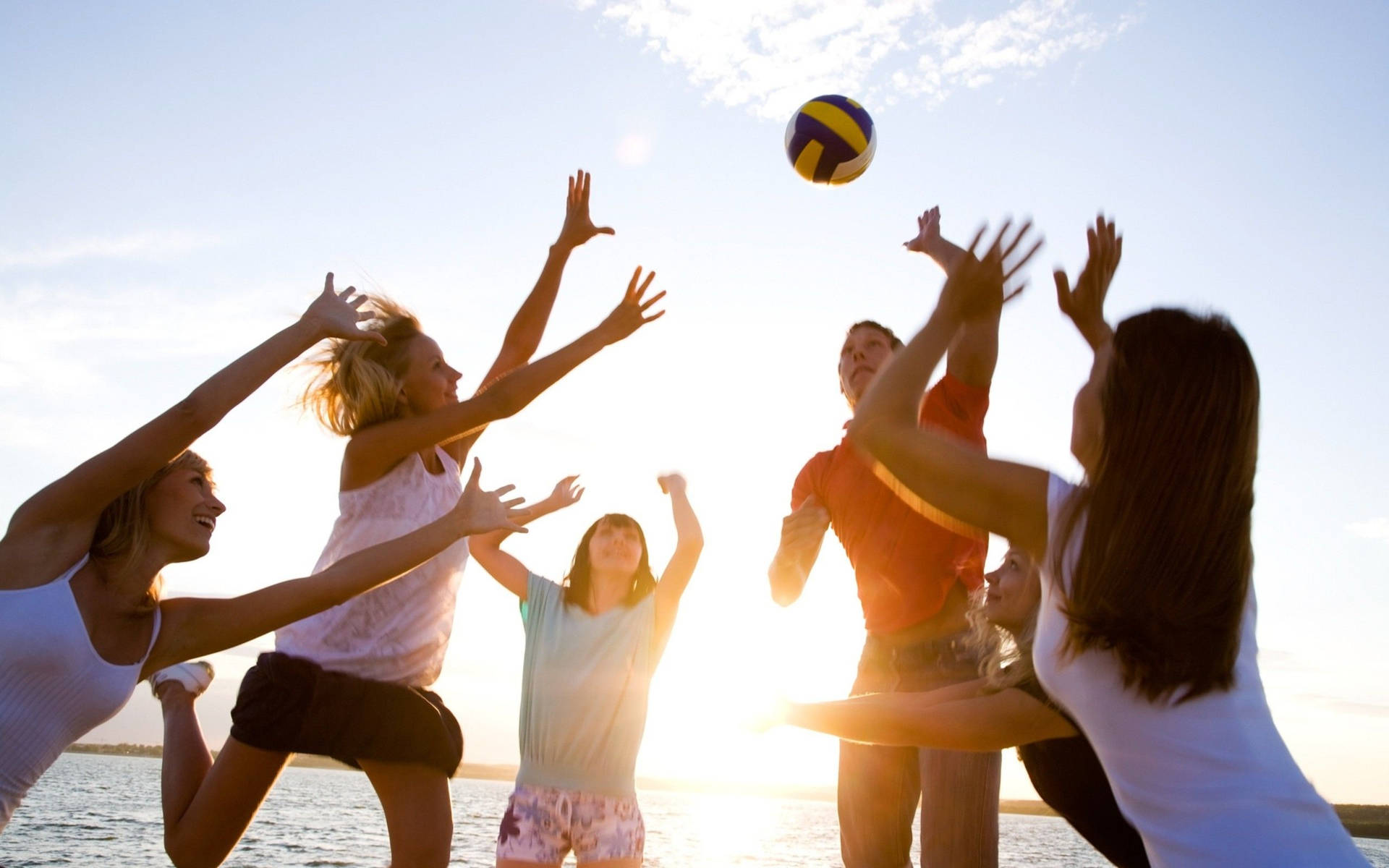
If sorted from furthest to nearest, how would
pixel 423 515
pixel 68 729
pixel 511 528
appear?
pixel 423 515, pixel 511 528, pixel 68 729

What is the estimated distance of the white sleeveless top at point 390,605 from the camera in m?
4.48

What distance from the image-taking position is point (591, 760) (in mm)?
5117

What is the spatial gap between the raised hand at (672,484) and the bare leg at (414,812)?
245cm

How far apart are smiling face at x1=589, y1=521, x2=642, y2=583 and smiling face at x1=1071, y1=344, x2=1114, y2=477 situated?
142 inches

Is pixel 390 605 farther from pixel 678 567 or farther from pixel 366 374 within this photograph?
pixel 678 567

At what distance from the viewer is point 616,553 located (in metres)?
5.82

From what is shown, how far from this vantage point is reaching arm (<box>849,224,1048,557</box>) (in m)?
2.43

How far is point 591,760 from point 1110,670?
3346mm

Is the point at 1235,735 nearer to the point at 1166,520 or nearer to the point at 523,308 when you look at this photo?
the point at 1166,520

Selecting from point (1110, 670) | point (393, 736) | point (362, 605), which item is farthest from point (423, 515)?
point (1110, 670)

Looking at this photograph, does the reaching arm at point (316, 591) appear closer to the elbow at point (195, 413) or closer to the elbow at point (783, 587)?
the elbow at point (195, 413)

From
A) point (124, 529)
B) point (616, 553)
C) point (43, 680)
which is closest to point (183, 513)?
point (124, 529)

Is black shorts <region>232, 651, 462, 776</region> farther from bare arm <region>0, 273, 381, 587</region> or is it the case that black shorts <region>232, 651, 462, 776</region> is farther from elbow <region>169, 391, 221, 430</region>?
elbow <region>169, 391, 221, 430</region>

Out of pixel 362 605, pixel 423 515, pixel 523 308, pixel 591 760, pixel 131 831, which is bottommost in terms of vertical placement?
pixel 131 831
